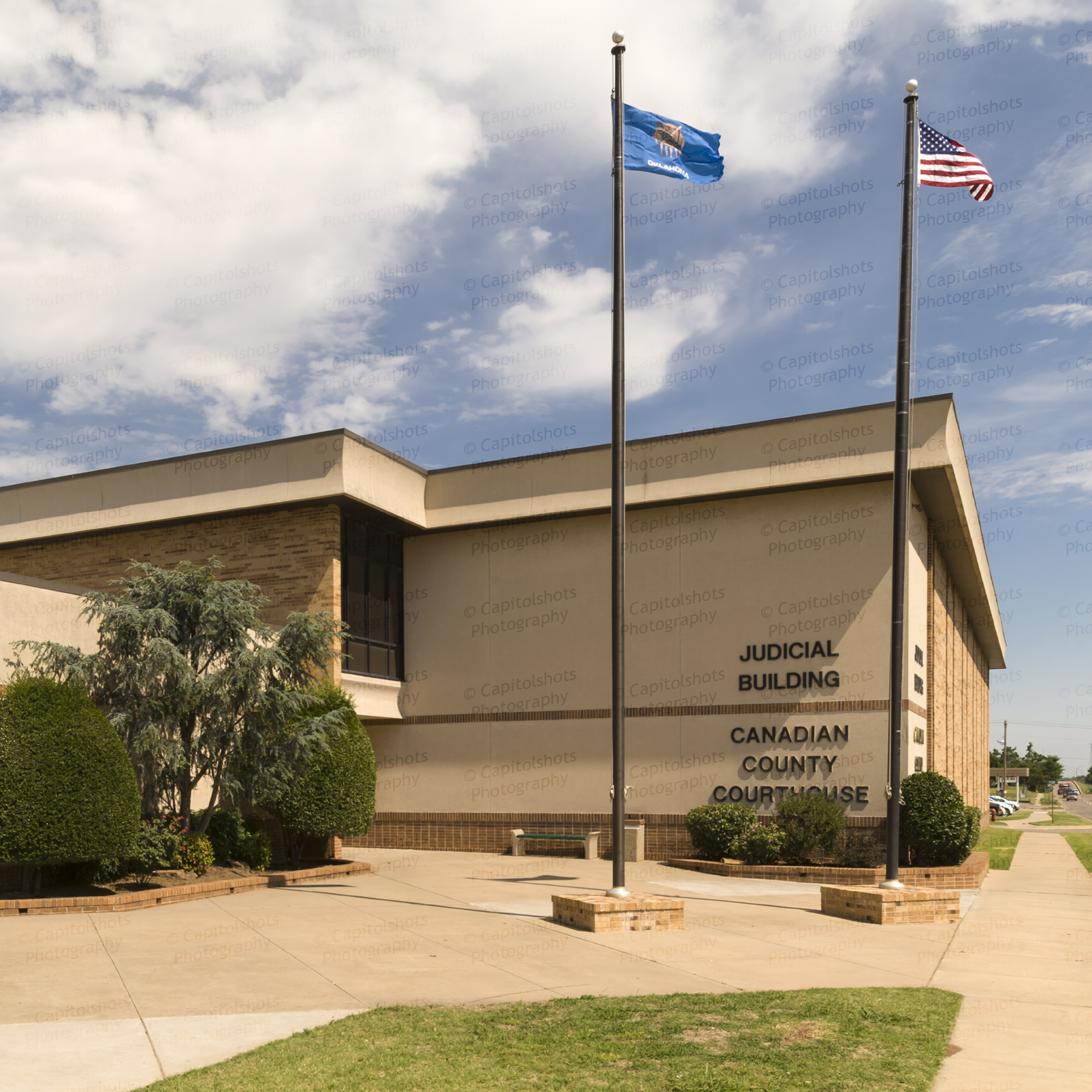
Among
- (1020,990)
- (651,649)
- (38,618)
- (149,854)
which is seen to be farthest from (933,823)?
(38,618)

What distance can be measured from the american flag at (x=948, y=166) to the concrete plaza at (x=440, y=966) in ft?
33.8

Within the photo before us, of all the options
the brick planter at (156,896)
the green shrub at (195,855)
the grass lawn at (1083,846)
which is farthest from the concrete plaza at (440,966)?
the grass lawn at (1083,846)

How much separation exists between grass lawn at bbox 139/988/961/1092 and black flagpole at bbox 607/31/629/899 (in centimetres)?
463

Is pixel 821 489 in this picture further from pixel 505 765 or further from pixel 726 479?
pixel 505 765

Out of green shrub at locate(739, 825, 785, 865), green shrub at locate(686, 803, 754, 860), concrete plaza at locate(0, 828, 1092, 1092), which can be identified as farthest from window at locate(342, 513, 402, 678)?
green shrub at locate(739, 825, 785, 865)

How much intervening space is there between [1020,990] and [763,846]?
1002 cm

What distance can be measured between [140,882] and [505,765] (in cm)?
1004

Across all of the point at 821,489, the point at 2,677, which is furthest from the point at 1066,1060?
the point at 821,489

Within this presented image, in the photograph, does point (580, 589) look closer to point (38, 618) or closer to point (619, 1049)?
point (38, 618)

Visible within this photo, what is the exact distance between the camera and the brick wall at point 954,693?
80.8 feet

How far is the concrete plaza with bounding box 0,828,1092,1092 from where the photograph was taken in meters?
6.97

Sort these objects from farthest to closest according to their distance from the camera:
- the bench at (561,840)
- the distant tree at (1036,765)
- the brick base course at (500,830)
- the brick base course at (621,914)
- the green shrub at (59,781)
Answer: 1. the distant tree at (1036,765)
2. the bench at (561,840)
3. the brick base course at (500,830)
4. the green shrub at (59,781)
5. the brick base course at (621,914)

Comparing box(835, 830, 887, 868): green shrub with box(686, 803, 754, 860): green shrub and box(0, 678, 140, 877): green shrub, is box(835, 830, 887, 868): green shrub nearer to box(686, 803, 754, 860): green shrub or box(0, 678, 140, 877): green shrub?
box(686, 803, 754, 860): green shrub

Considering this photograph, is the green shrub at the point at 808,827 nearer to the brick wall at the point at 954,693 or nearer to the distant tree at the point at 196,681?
the brick wall at the point at 954,693
